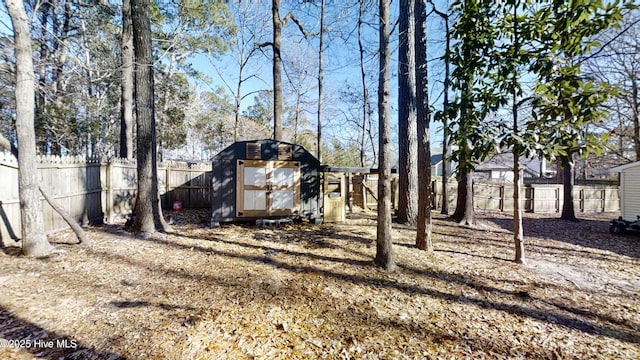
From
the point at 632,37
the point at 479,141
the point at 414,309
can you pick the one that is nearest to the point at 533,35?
the point at 479,141

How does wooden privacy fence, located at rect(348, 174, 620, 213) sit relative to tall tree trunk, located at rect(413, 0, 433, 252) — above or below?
below

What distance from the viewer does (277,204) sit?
287 inches

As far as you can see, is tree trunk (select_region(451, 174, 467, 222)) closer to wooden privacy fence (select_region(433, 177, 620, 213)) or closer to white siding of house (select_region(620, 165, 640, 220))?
wooden privacy fence (select_region(433, 177, 620, 213))

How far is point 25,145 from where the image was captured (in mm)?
4098

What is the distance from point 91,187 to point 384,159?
25.4 ft

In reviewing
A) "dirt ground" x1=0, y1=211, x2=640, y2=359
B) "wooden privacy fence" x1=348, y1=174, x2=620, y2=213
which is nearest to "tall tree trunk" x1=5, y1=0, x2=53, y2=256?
"dirt ground" x1=0, y1=211, x2=640, y2=359

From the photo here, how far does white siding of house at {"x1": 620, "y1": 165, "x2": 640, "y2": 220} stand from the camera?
27.0ft

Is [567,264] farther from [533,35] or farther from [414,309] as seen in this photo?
[533,35]

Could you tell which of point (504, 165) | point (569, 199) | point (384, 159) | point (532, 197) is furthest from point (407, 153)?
point (504, 165)

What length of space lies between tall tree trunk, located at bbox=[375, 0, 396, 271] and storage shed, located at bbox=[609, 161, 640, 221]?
10.2m

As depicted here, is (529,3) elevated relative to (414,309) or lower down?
elevated

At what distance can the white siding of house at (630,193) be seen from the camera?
8.22 metres

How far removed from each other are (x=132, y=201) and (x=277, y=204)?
16.8 feet

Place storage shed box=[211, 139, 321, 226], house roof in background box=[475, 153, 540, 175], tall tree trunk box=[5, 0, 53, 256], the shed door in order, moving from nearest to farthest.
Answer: tall tree trunk box=[5, 0, 53, 256], storage shed box=[211, 139, 321, 226], the shed door, house roof in background box=[475, 153, 540, 175]
